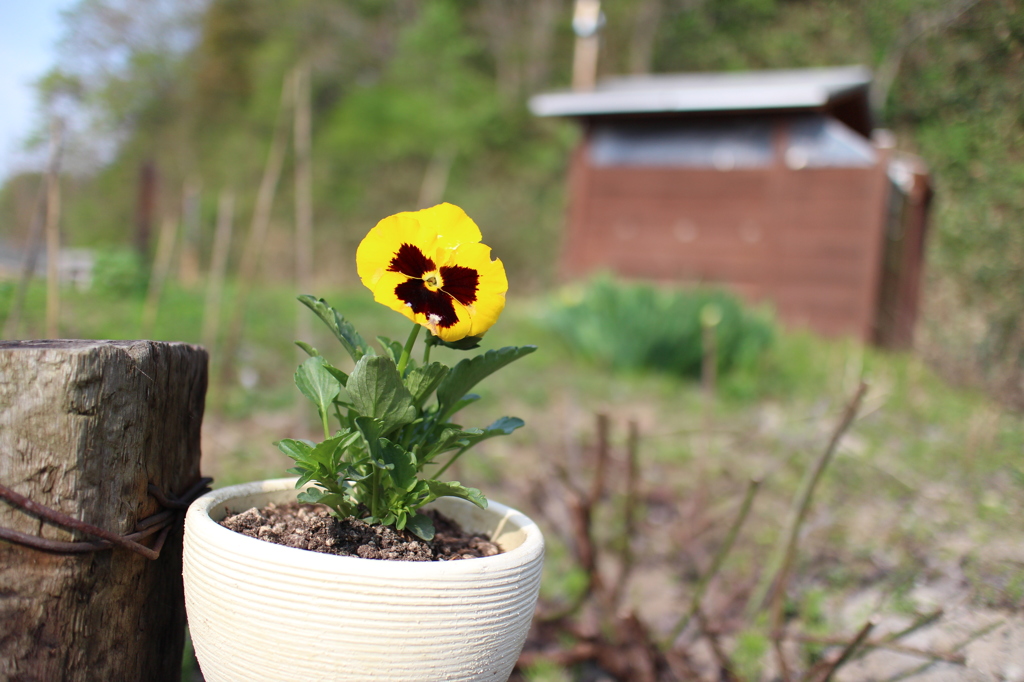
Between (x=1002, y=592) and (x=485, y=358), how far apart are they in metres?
1.64

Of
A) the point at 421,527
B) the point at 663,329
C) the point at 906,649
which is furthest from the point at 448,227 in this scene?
the point at 663,329

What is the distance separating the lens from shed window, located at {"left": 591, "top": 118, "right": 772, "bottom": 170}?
7.64 meters

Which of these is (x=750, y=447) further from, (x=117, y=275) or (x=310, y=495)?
(x=117, y=275)

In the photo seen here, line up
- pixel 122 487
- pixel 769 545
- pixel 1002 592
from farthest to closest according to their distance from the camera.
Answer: pixel 769 545, pixel 1002 592, pixel 122 487

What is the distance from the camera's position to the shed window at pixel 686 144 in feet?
25.1

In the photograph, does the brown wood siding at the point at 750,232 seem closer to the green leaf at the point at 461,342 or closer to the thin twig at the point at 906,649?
the thin twig at the point at 906,649

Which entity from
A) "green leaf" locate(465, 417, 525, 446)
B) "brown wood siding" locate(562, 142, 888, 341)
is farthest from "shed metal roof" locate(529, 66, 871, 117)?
"green leaf" locate(465, 417, 525, 446)

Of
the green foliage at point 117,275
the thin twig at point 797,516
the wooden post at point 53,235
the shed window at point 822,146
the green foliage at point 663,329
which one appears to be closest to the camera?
the thin twig at point 797,516

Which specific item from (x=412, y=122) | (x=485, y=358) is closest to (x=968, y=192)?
(x=485, y=358)

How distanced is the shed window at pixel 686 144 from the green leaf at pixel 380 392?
24.3 feet

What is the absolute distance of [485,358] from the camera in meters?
1.04

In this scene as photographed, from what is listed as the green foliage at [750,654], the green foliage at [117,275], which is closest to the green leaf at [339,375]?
the green foliage at [750,654]

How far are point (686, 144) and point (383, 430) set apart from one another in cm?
756

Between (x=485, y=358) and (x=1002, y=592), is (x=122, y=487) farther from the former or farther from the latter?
(x=1002, y=592)
